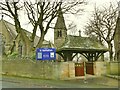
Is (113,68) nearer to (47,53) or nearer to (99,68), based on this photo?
(99,68)

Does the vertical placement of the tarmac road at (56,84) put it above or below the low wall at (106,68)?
below

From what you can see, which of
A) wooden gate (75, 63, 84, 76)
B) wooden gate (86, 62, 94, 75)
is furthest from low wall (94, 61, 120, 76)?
wooden gate (75, 63, 84, 76)

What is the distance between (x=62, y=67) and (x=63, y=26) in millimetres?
29460

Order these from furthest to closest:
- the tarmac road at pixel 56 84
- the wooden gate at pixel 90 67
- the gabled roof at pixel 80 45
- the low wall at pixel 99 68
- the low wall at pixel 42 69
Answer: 1. the wooden gate at pixel 90 67
2. the low wall at pixel 99 68
3. the gabled roof at pixel 80 45
4. the low wall at pixel 42 69
5. the tarmac road at pixel 56 84

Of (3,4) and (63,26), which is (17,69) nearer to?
(3,4)

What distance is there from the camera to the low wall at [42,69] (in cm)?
2142

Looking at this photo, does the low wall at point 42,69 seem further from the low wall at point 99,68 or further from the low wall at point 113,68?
the low wall at point 113,68

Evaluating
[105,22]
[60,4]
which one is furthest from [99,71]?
[105,22]

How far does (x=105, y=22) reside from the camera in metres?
40.4

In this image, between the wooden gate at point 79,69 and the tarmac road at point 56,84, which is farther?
the wooden gate at point 79,69

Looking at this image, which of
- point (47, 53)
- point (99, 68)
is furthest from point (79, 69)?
point (47, 53)

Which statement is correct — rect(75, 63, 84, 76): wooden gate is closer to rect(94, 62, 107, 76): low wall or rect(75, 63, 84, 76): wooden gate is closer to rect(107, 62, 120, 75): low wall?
rect(94, 62, 107, 76): low wall

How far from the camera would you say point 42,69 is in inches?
870

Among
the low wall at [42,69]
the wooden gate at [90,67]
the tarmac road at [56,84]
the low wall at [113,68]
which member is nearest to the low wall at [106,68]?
the low wall at [113,68]
